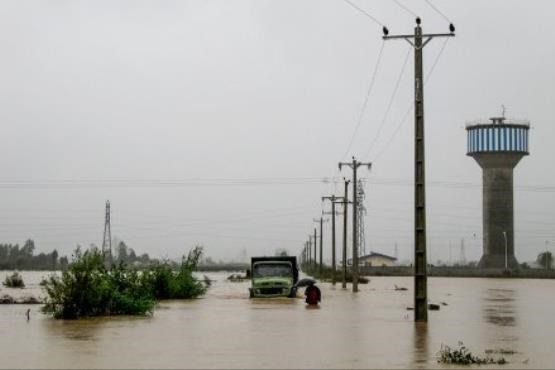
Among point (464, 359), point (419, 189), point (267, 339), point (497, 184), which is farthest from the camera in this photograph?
point (497, 184)

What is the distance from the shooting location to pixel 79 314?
3000 centimetres

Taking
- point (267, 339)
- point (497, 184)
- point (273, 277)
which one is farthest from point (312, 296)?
point (497, 184)

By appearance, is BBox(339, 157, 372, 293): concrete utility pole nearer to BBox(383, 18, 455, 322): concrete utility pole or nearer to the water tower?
BBox(383, 18, 455, 322): concrete utility pole

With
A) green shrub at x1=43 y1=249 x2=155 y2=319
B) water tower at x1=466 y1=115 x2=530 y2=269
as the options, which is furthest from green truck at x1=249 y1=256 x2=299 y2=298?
water tower at x1=466 y1=115 x2=530 y2=269

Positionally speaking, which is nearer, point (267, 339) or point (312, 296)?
point (267, 339)

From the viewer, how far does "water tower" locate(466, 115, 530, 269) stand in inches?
5458

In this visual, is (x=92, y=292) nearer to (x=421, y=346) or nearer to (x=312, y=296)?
(x=312, y=296)

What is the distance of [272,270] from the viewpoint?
1866 inches

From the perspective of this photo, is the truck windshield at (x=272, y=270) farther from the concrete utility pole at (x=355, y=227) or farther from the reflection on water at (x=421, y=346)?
the reflection on water at (x=421, y=346)

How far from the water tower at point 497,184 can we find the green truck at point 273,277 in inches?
3762

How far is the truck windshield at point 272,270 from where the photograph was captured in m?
47.2

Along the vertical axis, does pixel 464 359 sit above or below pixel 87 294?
below

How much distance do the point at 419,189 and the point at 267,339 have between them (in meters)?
7.95

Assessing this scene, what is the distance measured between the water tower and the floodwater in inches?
4206
